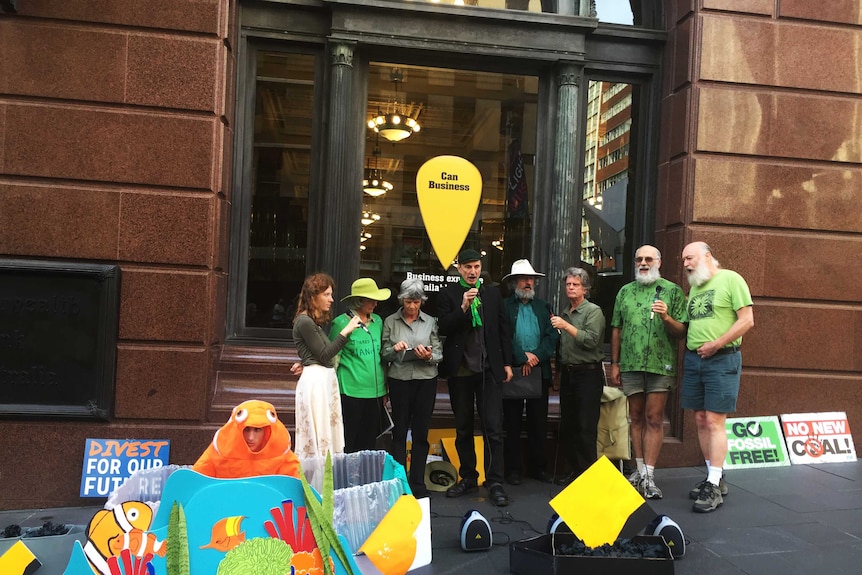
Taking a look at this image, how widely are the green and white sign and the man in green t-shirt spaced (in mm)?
1265

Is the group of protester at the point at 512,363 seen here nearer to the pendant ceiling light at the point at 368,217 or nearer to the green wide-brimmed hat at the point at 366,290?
the green wide-brimmed hat at the point at 366,290

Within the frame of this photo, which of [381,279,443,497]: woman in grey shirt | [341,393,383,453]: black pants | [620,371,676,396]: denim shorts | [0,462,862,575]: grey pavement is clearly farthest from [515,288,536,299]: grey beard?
[0,462,862,575]: grey pavement

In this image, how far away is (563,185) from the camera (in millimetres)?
7168

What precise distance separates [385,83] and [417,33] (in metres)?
0.63

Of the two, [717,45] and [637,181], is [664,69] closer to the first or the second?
[717,45]

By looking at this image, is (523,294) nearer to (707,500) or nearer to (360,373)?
(360,373)

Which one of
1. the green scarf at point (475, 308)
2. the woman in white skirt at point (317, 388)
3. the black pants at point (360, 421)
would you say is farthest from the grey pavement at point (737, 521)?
the green scarf at point (475, 308)

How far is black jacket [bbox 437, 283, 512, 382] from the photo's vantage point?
18.2ft

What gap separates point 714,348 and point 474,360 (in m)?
1.93

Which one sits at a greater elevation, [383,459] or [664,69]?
[664,69]

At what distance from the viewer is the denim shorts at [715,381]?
531 centimetres

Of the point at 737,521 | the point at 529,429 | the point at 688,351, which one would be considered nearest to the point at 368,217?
the point at 529,429

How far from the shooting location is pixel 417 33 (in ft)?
22.5

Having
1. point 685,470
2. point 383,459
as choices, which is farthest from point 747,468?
point 383,459
